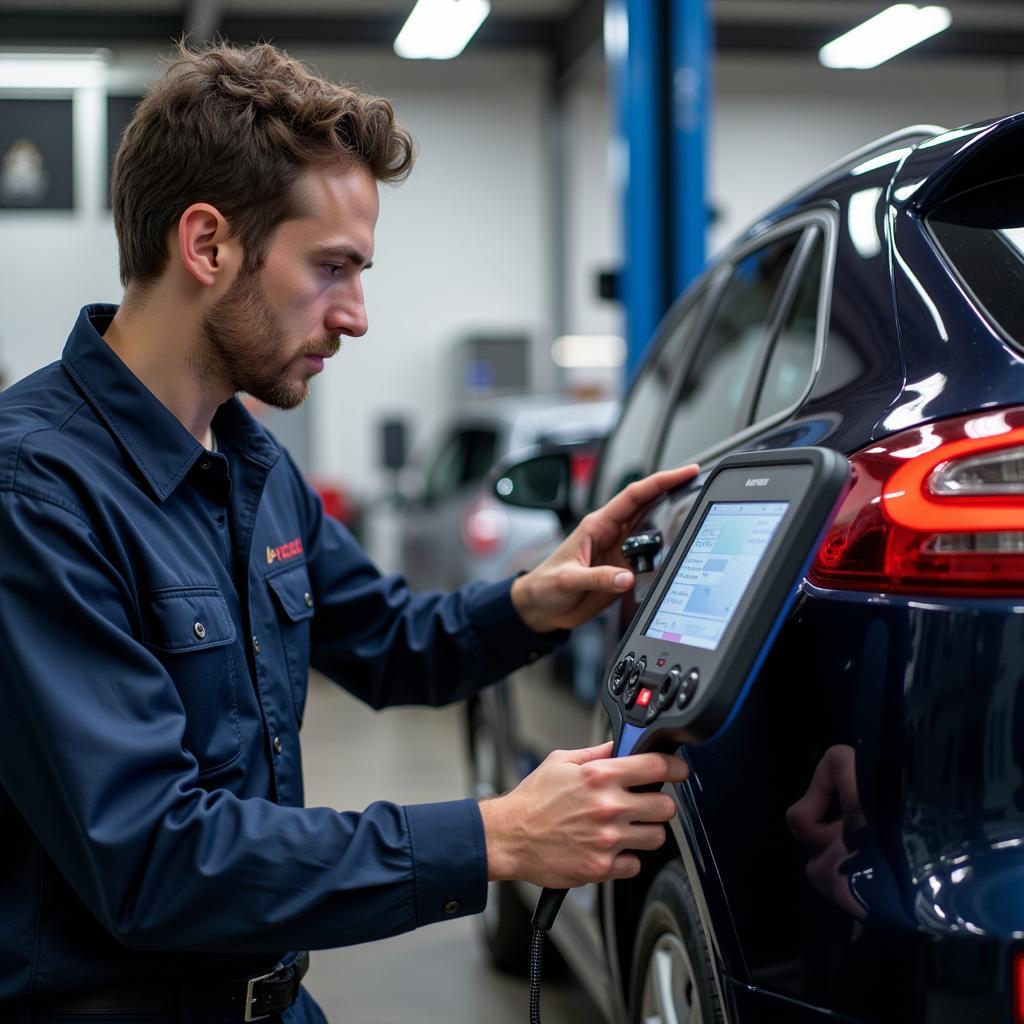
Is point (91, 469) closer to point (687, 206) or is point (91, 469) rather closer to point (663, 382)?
point (663, 382)

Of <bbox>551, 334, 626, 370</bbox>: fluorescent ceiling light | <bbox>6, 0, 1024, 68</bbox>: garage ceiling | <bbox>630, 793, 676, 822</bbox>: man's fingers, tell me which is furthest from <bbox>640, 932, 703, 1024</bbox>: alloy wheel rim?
<bbox>551, 334, 626, 370</bbox>: fluorescent ceiling light

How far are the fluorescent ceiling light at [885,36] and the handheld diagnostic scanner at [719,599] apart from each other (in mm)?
11878

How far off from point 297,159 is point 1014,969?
1147mm

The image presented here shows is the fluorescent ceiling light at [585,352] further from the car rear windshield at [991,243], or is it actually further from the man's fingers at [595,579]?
the car rear windshield at [991,243]

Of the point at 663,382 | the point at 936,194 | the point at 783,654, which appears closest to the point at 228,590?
the point at 783,654

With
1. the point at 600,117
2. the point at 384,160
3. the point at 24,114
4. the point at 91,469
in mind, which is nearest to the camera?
the point at 91,469

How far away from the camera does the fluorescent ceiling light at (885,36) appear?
39.0 ft

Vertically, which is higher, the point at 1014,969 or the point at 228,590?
the point at 228,590

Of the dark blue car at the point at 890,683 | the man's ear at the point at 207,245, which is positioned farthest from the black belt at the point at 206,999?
the man's ear at the point at 207,245

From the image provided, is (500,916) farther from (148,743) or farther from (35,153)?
(35,153)

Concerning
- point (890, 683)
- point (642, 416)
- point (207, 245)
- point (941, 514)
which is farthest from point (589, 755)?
point (642, 416)

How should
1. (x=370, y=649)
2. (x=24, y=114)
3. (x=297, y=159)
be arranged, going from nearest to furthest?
(x=297, y=159), (x=370, y=649), (x=24, y=114)

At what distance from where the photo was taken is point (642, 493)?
1842 millimetres

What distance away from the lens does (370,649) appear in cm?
207
